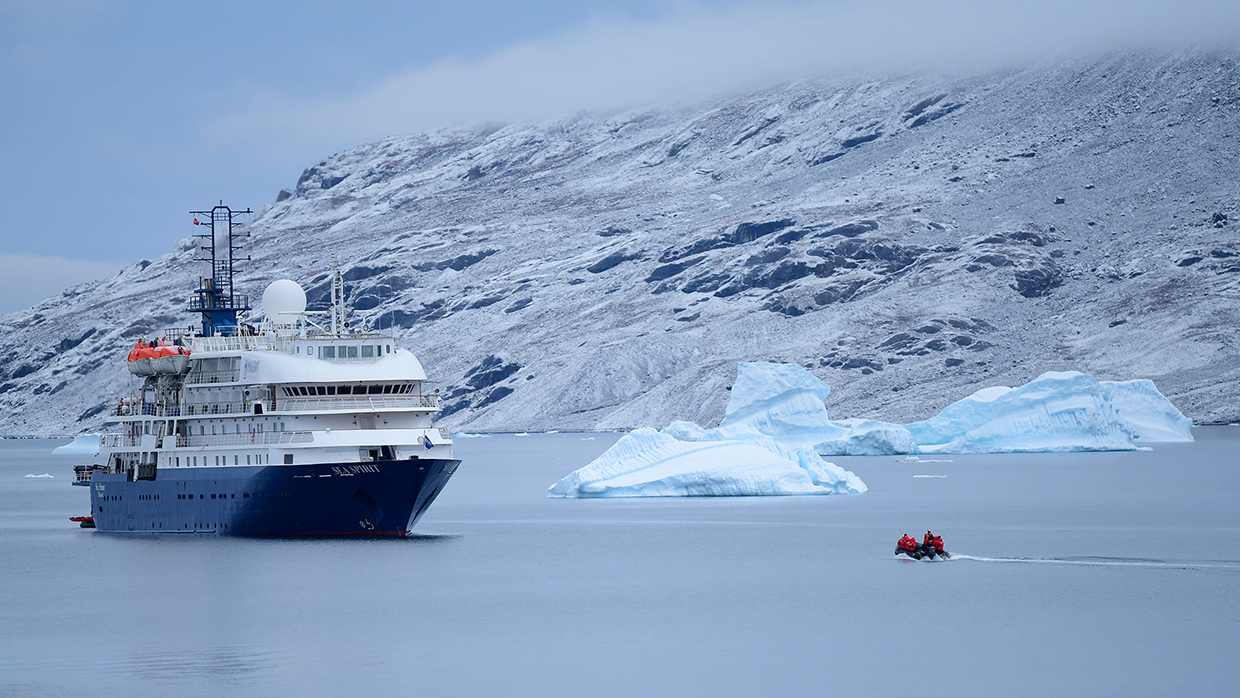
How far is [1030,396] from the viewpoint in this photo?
133m

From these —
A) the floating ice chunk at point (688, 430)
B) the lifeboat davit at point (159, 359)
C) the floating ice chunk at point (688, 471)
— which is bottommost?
the floating ice chunk at point (688, 471)

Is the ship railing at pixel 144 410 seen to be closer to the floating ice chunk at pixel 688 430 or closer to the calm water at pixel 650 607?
the calm water at pixel 650 607

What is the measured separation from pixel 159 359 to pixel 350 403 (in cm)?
1066

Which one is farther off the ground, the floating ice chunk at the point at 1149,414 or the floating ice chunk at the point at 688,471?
the floating ice chunk at the point at 1149,414

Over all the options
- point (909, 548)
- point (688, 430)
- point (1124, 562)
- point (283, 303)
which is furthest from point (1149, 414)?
point (283, 303)

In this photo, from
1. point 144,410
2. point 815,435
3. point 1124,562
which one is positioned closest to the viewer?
point 1124,562

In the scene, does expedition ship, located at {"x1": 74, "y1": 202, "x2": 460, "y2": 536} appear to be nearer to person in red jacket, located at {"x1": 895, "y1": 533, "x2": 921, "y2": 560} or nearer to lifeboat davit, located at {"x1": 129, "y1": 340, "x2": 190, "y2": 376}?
lifeboat davit, located at {"x1": 129, "y1": 340, "x2": 190, "y2": 376}

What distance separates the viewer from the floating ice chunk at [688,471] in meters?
89.7

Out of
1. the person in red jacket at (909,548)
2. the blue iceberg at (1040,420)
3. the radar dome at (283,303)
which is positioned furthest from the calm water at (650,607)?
the blue iceberg at (1040,420)

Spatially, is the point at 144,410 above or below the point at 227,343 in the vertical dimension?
below

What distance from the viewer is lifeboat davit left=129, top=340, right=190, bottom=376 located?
220ft

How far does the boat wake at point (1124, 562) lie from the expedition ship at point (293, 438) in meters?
21.9

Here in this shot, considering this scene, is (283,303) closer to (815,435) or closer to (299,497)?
(299,497)

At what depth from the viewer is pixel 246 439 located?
2494 inches
